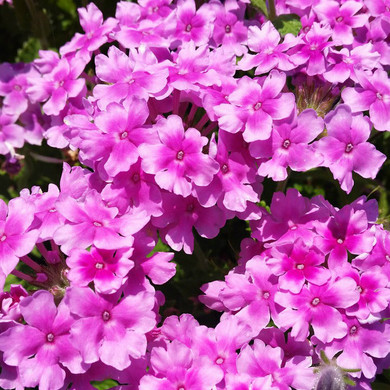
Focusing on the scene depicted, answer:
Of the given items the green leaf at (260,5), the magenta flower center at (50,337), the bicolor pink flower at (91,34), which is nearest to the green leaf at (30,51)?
the bicolor pink flower at (91,34)

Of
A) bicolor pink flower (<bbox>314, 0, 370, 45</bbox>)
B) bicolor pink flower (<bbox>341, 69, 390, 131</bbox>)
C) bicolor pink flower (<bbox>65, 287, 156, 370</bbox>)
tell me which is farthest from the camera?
bicolor pink flower (<bbox>314, 0, 370, 45</bbox>)

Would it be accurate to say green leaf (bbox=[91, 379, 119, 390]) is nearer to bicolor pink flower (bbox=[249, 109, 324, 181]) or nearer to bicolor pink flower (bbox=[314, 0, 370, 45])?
bicolor pink flower (bbox=[249, 109, 324, 181])

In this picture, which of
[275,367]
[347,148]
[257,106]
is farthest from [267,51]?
[275,367]

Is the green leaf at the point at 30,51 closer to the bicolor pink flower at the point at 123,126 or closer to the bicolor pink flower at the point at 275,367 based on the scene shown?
the bicolor pink flower at the point at 123,126

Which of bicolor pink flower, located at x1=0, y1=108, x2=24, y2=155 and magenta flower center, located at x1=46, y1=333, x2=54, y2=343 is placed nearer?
magenta flower center, located at x1=46, y1=333, x2=54, y2=343

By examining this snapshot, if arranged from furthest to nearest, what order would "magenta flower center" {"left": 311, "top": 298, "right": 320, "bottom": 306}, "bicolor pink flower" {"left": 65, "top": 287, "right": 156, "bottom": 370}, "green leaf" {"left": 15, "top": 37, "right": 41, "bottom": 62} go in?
"green leaf" {"left": 15, "top": 37, "right": 41, "bottom": 62} < "magenta flower center" {"left": 311, "top": 298, "right": 320, "bottom": 306} < "bicolor pink flower" {"left": 65, "top": 287, "right": 156, "bottom": 370}

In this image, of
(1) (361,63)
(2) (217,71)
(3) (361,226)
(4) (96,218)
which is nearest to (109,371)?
(4) (96,218)

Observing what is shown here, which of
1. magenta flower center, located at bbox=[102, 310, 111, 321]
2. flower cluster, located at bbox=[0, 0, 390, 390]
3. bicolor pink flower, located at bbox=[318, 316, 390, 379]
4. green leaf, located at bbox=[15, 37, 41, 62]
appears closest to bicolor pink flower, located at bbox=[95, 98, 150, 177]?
flower cluster, located at bbox=[0, 0, 390, 390]

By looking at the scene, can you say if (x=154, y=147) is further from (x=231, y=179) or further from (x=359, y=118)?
(x=359, y=118)
